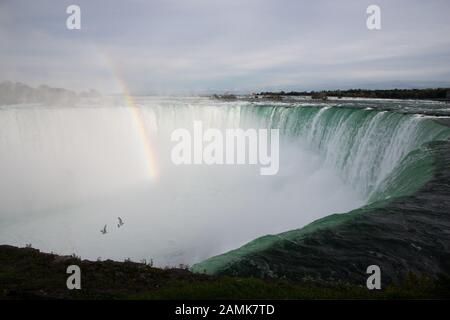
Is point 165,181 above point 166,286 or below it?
below

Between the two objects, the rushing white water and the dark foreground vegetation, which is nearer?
the dark foreground vegetation

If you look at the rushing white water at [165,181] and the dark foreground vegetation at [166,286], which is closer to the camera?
the dark foreground vegetation at [166,286]

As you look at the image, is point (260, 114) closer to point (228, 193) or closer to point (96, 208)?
point (228, 193)
